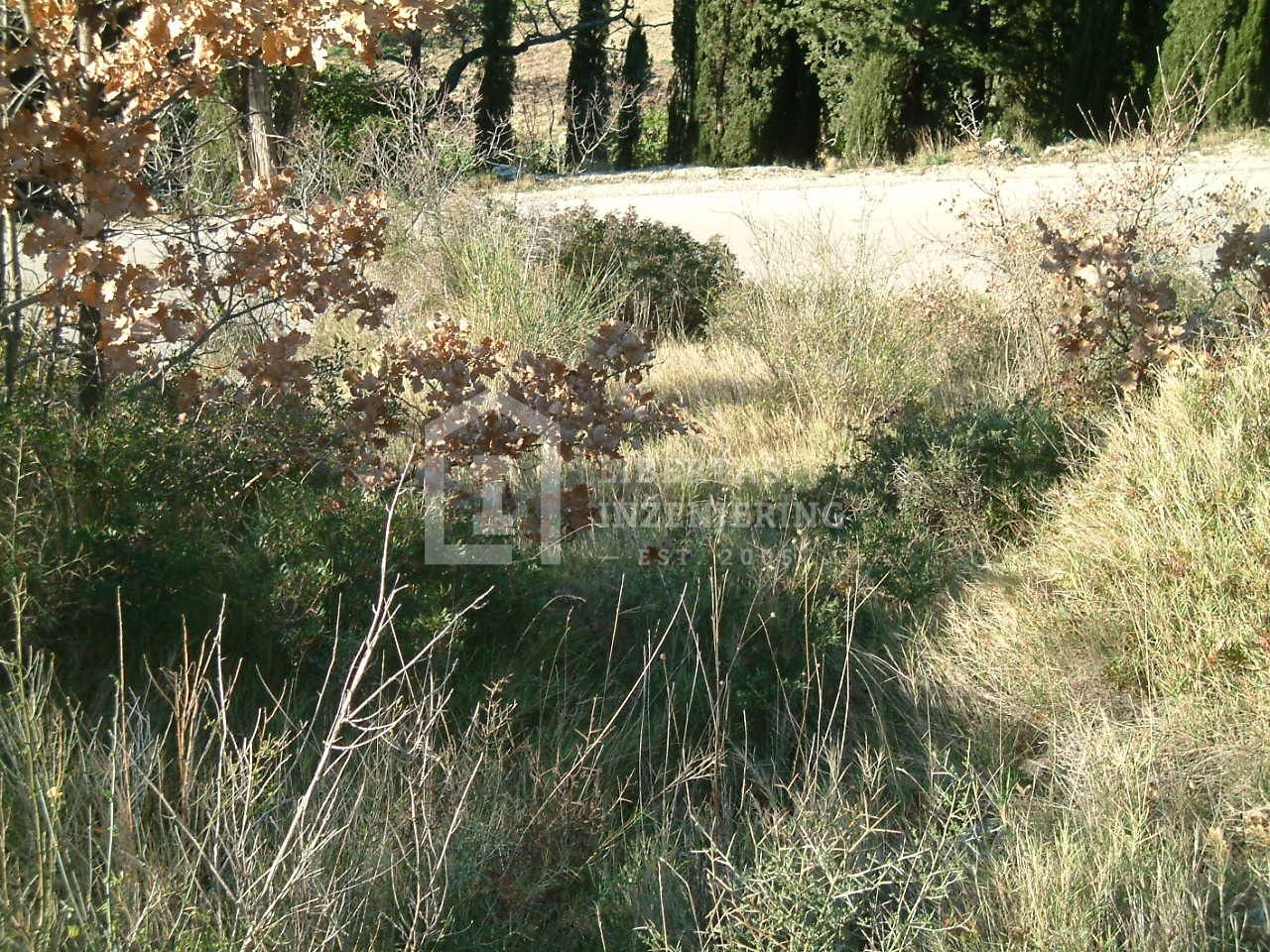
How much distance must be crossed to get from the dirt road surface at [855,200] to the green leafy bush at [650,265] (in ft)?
1.05

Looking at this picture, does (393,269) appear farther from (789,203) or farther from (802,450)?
(789,203)

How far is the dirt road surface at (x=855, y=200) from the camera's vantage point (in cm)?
659

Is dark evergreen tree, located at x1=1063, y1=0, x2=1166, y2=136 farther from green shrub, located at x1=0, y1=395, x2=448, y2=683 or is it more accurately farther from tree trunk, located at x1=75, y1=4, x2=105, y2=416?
green shrub, located at x1=0, y1=395, x2=448, y2=683

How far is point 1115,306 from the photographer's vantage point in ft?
16.5

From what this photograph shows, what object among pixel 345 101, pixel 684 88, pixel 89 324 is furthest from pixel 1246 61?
pixel 89 324

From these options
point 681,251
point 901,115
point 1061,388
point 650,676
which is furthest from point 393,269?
point 901,115

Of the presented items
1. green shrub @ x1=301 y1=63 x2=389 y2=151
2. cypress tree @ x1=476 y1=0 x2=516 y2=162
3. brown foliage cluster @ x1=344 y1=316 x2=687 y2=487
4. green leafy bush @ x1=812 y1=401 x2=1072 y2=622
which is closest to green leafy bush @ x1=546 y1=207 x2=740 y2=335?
green leafy bush @ x1=812 y1=401 x2=1072 y2=622

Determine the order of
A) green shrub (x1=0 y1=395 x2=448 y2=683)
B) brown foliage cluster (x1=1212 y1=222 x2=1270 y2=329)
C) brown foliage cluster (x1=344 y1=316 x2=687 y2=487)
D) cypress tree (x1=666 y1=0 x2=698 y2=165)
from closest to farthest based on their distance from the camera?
green shrub (x1=0 y1=395 x2=448 y2=683)
brown foliage cluster (x1=344 y1=316 x2=687 y2=487)
brown foliage cluster (x1=1212 y1=222 x2=1270 y2=329)
cypress tree (x1=666 y1=0 x2=698 y2=165)

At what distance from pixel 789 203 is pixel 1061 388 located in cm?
688

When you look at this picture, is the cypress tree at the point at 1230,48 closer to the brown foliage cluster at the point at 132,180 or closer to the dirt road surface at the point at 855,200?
the dirt road surface at the point at 855,200

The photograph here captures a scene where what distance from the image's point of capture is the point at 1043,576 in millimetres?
4035

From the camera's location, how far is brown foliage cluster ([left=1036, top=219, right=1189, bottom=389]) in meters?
4.88

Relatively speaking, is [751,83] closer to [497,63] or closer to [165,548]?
[497,63]

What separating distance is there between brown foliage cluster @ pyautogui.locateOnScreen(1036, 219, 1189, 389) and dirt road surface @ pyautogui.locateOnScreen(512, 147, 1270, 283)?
1.01 m
